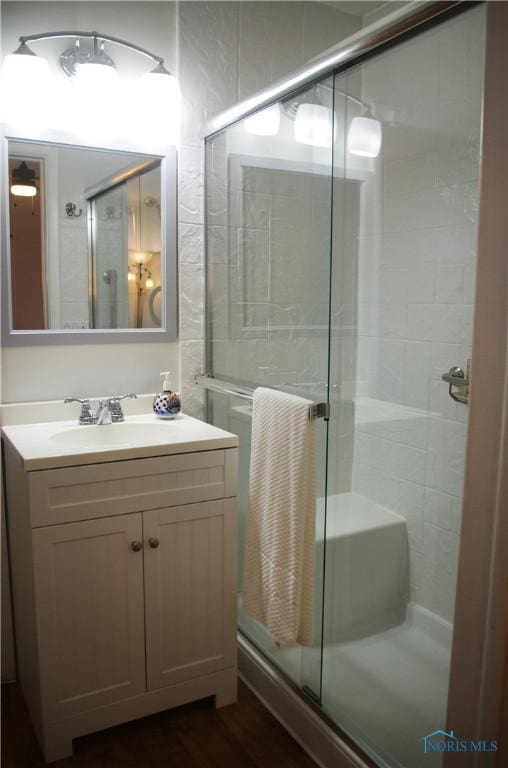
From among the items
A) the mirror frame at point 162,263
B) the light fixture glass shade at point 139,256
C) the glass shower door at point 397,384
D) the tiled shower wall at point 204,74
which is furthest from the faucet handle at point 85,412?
the glass shower door at point 397,384

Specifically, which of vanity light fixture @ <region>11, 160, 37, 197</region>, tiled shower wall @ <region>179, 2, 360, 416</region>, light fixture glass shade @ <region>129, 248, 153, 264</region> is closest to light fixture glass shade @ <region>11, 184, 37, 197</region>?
vanity light fixture @ <region>11, 160, 37, 197</region>

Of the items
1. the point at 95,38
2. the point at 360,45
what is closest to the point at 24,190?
the point at 95,38

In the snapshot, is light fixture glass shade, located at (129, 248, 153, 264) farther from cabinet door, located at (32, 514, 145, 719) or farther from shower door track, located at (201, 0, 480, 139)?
cabinet door, located at (32, 514, 145, 719)

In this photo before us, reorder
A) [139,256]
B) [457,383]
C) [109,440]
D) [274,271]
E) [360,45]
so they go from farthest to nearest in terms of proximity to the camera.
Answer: [139,256] → [109,440] → [274,271] → [457,383] → [360,45]

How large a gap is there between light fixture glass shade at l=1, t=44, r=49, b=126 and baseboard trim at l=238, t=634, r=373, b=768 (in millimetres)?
1820

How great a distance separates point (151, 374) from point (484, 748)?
1.49m

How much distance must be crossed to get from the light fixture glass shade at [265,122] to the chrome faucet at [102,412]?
0.97 meters

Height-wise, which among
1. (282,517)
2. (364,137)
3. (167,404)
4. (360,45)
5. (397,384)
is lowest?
(282,517)

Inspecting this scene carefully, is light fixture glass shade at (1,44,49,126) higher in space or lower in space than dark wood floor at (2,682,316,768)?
higher

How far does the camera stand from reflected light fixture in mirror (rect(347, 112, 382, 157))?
1.71 metres

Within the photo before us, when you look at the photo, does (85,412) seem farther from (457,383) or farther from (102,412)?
(457,383)

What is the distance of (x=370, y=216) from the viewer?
180 cm

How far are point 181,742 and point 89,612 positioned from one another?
1.58ft

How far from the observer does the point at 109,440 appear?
6.66 feet
